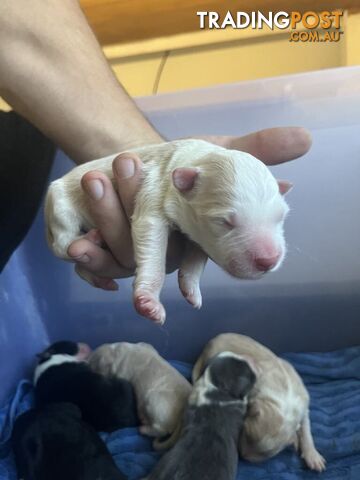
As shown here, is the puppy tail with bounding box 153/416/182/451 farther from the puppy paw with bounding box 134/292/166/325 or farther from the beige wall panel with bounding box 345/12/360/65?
the beige wall panel with bounding box 345/12/360/65

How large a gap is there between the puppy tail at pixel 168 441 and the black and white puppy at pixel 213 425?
0.13 metres

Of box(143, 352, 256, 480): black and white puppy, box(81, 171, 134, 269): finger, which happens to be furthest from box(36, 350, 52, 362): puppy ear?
box(81, 171, 134, 269): finger

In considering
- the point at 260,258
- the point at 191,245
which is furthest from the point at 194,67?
the point at 260,258

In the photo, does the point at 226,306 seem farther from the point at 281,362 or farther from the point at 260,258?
the point at 260,258

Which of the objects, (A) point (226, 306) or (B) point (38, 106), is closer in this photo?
(B) point (38, 106)

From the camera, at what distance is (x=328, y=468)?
1671mm

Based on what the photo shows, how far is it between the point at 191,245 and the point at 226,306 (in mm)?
1005

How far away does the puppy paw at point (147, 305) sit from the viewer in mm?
883

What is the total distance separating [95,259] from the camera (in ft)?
3.47

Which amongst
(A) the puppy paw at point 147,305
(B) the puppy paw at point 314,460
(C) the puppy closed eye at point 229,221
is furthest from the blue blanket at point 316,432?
(C) the puppy closed eye at point 229,221

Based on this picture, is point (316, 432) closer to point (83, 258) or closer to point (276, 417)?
point (276, 417)

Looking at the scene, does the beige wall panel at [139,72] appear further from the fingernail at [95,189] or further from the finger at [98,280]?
the fingernail at [95,189]

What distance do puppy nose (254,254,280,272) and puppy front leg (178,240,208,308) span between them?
0.76 feet

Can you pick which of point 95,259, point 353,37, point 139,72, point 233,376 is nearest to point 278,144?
point 95,259
